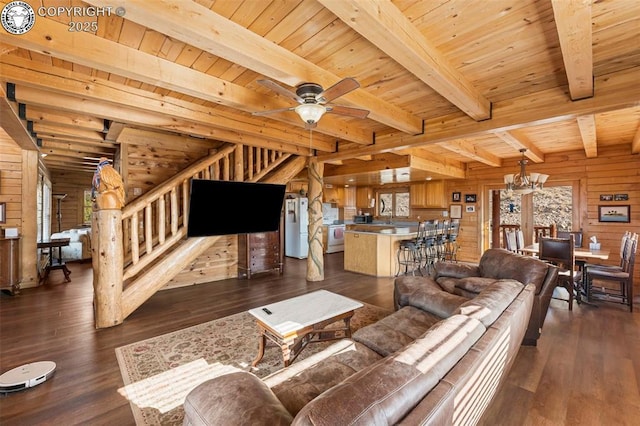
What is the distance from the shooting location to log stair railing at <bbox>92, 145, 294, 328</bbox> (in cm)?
322

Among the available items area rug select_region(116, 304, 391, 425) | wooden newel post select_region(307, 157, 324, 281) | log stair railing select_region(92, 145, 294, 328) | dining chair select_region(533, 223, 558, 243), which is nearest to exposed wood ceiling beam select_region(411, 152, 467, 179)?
wooden newel post select_region(307, 157, 324, 281)

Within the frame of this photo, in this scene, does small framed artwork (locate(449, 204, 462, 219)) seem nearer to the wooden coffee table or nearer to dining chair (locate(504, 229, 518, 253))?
dining chair (locate(504, 229, 518, 253))

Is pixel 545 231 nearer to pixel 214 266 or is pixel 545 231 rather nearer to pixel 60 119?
pixel 214 266

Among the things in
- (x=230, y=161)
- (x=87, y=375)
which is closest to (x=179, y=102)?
(x=230, y=161)

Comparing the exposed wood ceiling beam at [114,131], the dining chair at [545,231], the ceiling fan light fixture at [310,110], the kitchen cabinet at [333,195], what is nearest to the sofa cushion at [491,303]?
the ceiling fan light fixture at [310,110]

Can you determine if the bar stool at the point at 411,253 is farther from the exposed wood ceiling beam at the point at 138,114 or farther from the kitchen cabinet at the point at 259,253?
the exposed wood ceiling beam at the point at 138,114

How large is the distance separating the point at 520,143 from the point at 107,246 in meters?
6.13

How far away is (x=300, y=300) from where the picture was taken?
9.05 ft

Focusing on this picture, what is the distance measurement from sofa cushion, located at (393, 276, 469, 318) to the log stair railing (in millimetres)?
2989

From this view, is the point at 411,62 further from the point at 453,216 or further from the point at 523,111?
the point at 453,216

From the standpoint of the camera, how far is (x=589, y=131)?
393 centimetres

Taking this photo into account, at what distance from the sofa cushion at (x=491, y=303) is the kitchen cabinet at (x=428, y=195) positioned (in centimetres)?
611

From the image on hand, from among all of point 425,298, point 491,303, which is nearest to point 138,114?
point 425,298

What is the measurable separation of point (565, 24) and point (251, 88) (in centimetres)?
255
